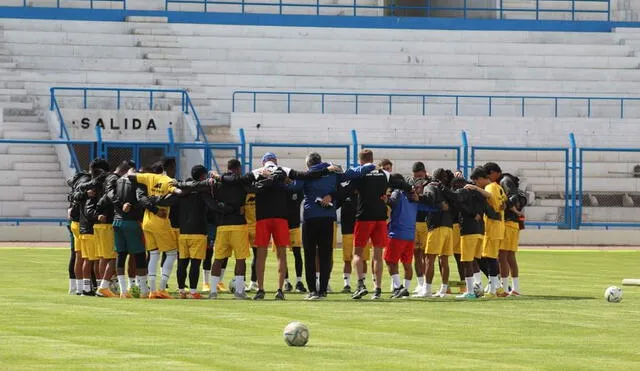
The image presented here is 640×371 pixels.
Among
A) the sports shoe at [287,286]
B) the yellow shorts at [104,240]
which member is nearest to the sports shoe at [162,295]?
the yellow shorts at [104,240]

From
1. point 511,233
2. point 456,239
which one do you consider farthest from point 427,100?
point 511,233

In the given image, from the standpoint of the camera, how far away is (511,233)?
2316 cm

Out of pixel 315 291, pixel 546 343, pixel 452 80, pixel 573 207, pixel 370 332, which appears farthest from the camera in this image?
pixel 452 80

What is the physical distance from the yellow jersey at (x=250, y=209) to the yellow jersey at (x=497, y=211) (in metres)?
3.25

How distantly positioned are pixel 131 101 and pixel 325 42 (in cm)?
782

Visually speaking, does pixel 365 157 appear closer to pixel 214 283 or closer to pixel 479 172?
pixel 479 172

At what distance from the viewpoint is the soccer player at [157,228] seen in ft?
72.1

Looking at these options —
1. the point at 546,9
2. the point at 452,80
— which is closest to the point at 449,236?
the point at 452,80

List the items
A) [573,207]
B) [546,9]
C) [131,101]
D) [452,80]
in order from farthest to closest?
[546,9], [452,80], [131,101], [573,207]

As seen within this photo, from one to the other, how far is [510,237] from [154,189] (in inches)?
Answer: 202

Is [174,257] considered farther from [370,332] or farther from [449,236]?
[370,332]

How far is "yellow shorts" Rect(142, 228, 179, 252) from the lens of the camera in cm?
2208

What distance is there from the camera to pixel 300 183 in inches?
864

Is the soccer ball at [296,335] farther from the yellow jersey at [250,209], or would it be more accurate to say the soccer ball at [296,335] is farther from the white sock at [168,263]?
the yellow jersey at [250,209]
